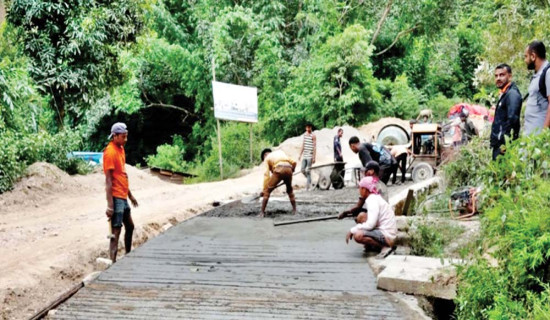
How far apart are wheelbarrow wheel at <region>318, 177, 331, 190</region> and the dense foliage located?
411 inches

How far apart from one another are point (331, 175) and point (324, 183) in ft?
1.35

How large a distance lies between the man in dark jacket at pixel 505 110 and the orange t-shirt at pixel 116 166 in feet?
14.5

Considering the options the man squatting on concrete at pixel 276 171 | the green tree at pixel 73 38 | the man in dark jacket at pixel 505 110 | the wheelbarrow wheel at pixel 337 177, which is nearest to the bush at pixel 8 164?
the green tree at pixel 73 38

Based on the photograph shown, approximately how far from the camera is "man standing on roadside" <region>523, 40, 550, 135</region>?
4.79 m

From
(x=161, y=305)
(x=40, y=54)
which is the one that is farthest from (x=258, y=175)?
(x=161, y=305)

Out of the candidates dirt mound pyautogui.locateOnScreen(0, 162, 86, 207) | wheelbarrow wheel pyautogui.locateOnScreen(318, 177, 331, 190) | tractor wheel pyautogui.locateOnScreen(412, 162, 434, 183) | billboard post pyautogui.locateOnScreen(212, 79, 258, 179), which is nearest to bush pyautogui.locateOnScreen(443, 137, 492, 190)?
tractor wheel pyautogui.locateOnScreen(412, 162, 434, 183)

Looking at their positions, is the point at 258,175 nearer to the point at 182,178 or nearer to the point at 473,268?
the point at 182,178

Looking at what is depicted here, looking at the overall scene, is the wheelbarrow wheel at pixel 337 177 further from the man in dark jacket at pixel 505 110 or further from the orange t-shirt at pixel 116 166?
the man in dark jacket at pixel 505 110

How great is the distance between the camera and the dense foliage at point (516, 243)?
3.23 m

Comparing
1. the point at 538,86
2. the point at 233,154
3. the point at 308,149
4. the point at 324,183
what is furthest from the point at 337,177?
the point at 538,86

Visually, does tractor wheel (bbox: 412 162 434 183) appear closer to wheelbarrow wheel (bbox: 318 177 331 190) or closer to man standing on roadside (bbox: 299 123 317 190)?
wheelbarrow wheel (bbox: 318 177 331 190)

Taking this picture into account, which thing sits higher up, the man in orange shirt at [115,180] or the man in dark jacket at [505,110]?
the man in dark jacket at [505,110]

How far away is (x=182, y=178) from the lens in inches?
966

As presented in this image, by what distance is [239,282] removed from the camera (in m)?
5.37
